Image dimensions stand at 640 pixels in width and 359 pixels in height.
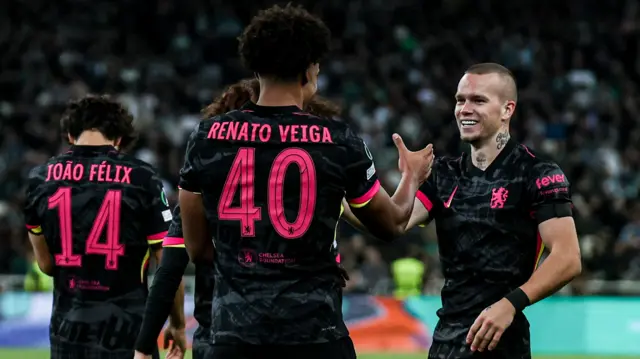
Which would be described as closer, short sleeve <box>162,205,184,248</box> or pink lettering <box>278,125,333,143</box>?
pink lettering <box>278,125,333,143</box>

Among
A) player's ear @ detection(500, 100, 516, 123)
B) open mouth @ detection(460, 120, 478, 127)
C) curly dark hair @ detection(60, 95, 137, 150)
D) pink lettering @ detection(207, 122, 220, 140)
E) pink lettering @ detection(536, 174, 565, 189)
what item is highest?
curly dark hair @ detection(60, 95, 137, 150)

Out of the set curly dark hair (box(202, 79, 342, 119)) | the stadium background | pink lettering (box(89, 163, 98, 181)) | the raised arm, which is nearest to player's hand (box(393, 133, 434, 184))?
the raised arm

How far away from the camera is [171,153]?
17.3 metres

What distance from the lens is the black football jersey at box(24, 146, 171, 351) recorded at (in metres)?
6.09

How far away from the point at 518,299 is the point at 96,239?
2.29 meters

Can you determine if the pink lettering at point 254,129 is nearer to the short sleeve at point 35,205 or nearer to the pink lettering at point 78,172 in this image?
the pink lettering at point 78,172

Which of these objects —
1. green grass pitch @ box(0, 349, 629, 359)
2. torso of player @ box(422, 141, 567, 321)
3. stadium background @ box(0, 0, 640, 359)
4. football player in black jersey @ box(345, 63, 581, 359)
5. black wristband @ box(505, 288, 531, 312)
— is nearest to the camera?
black wristband @ box(505, 288, 531, 312)

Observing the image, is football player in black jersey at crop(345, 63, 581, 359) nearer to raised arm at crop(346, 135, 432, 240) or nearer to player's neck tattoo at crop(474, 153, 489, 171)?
player's neck tattoo at crop(474, 153, 489, 171)

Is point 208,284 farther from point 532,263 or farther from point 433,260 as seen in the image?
point 433,260

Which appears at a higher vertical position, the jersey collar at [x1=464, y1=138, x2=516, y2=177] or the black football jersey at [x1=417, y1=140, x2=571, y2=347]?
the jersey collar at [x1=464, y1=138, x2=516, y2=177]

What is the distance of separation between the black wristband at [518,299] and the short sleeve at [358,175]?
0.87m

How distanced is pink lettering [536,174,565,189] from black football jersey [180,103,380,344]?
42.3 inches

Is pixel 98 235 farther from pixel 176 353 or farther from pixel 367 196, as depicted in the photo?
pixel 367 196

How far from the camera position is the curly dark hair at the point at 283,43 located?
420cm
